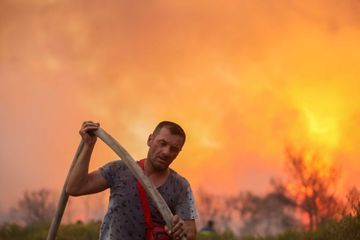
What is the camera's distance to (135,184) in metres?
5.73

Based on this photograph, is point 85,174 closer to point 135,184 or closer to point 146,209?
point 135,184

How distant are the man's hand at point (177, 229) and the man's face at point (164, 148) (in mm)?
554

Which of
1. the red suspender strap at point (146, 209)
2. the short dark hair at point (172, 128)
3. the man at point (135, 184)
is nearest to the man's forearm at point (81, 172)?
the man at point (135, 184)

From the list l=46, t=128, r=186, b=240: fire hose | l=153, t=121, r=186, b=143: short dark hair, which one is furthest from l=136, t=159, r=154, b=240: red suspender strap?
l=153, t=121, r=186, b=143: short dark hair

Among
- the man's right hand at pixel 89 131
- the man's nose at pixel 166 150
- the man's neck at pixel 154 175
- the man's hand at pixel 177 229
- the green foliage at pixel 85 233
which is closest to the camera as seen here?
the man's hand at pixel 177 229

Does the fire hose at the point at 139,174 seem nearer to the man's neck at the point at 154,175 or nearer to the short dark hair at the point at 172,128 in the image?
the man's neck at the point at 154,175

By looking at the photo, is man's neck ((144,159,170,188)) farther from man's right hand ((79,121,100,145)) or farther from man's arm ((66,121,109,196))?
man's right hand ((79,121,100,145))

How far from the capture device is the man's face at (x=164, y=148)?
545 cm

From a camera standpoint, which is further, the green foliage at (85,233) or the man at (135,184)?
the green foliage at (85,233)

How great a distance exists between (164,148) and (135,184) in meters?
0.53

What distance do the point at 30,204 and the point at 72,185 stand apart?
83.1 metres

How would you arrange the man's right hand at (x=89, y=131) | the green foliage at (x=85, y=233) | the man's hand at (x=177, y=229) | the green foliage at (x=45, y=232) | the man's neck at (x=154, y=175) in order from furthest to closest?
the green foliage at (x=45, y=232), the green foliage at (x=85, y=233), the man's neck at (x=154, y=175), the man's right hand at (x=89, y=131), the man's hand at (x=177, y=229)

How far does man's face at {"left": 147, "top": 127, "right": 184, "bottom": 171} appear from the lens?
5453 millimetres

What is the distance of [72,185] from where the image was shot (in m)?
5.59
